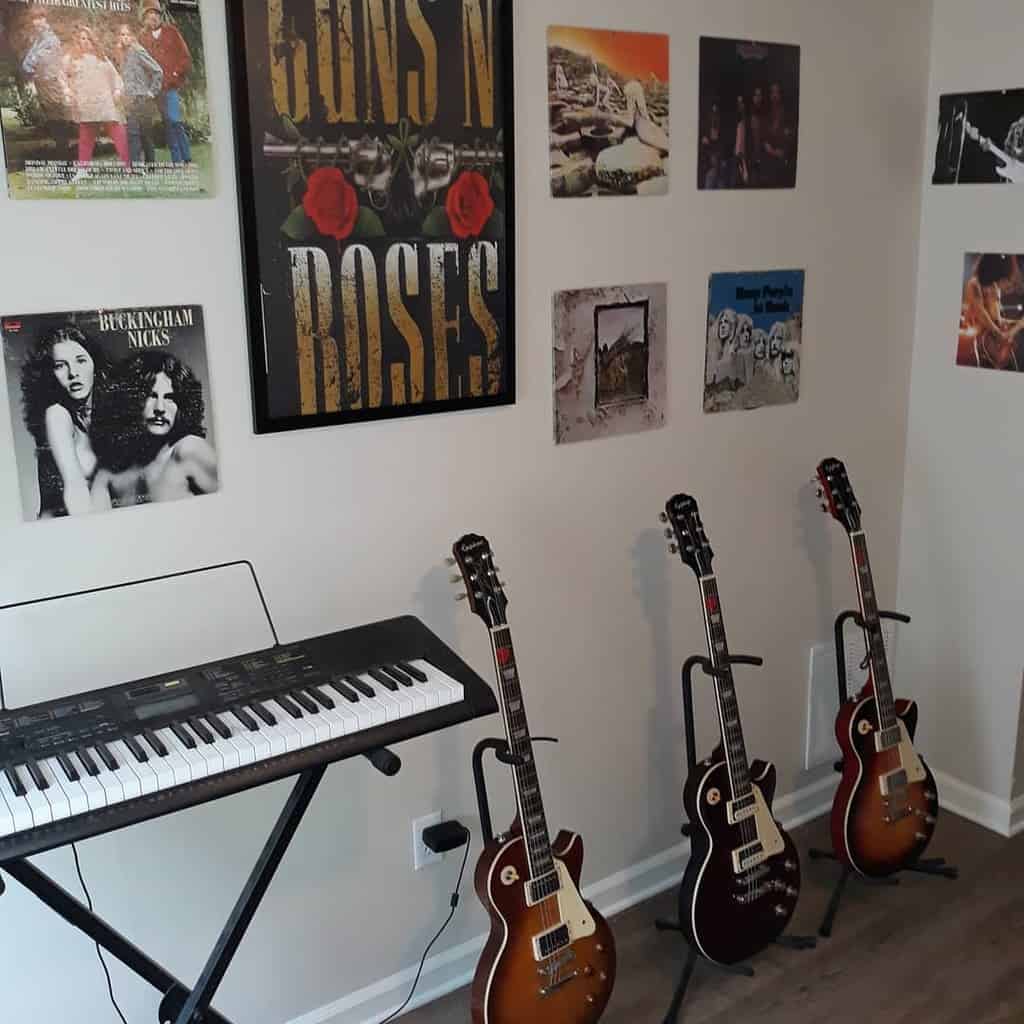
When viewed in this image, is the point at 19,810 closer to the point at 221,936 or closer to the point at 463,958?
the point at 221,936

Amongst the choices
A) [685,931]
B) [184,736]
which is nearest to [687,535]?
[685,931]

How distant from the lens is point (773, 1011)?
2.36 m

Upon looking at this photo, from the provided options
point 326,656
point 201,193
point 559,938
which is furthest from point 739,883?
point 201,193

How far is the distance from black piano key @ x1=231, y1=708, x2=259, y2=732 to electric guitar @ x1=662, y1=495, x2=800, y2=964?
3.42 ft

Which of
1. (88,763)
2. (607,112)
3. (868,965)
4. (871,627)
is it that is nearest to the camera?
(88,763)

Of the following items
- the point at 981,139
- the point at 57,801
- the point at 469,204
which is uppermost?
the point at 981,139

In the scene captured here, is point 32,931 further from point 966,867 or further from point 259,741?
point 966,867

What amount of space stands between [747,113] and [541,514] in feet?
3.32

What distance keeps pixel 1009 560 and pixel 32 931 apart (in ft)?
7.78

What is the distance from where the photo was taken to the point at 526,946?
2035 millimetres

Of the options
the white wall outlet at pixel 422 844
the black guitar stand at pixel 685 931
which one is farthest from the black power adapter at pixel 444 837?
the black guitar stand at pixel 685 931

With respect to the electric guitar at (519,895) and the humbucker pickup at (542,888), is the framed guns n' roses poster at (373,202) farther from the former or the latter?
the humbucker pickup at (542,888)

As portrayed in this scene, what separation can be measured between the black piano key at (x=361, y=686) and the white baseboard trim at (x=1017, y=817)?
2063 mm

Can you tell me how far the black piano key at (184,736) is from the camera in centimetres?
156
